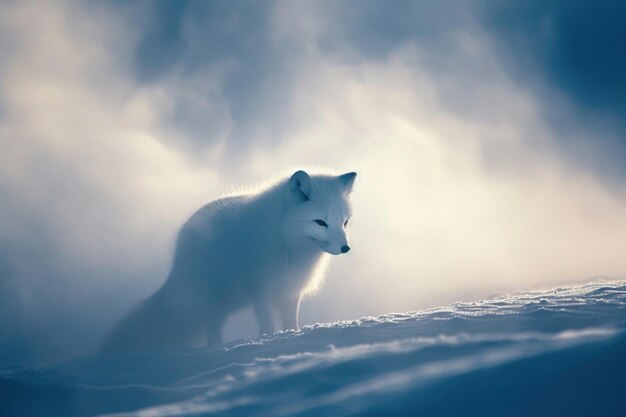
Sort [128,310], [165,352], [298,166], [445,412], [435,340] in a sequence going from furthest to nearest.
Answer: [298,166] → [128,310] → [165,352] → [435,340] → [445,412]

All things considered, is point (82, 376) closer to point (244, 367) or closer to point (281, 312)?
point (244, 367)

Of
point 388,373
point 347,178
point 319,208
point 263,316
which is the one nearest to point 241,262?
point 263,316

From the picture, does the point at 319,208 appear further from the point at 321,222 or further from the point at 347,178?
the point at 347,178

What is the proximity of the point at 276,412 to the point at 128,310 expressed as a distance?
3023 mm

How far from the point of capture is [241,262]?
4605 mm

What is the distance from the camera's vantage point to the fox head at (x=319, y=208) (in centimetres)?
465

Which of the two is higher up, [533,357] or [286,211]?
[286,211]

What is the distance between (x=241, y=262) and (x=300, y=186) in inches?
33.5

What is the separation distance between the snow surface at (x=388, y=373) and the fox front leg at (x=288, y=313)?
50.4 inches

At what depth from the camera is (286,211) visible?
15.9ft

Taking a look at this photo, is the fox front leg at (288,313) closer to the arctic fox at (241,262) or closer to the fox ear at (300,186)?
the arctic fox at (241,262)

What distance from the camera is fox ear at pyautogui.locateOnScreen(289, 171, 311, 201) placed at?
4.69 metres

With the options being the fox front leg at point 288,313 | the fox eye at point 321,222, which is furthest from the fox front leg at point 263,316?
the fox eye at point 321,222

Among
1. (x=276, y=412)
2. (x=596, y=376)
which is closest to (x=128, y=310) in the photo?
(x=276, y=412)
